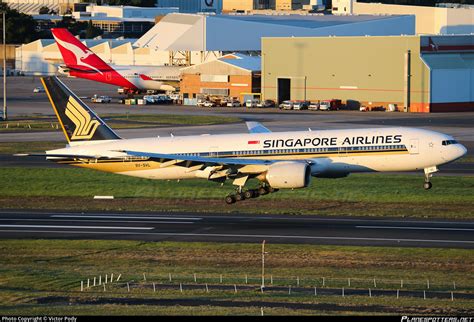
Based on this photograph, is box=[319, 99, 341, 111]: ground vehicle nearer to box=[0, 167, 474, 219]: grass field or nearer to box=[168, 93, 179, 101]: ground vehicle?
box=[168, 93, 179, 101]: ground vehicle

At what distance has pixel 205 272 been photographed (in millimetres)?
46969

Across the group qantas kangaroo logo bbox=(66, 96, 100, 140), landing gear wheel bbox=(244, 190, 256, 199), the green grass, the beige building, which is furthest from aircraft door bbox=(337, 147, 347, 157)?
the beige building

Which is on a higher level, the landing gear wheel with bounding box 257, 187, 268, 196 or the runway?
the landing gear wheel with bounding box 257, 187, 268, 196

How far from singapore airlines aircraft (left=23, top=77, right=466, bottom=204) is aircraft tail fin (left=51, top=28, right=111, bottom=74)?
94.7 m

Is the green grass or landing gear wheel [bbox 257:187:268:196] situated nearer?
landing gear wheel [bbox 257:187:268:196]

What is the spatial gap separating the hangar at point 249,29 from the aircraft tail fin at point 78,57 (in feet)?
65.8

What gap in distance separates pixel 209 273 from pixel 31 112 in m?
106

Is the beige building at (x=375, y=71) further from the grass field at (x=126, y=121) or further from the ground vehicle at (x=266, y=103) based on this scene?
the grass field at (x=126, y=121)

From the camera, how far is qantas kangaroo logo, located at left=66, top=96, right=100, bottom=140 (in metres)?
68.5

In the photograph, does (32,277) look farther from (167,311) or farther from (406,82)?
(406,82)

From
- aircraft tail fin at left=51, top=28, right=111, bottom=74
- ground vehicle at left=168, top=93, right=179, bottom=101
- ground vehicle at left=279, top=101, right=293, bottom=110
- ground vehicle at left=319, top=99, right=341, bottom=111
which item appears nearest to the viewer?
ground vehicle at left=319, top=99, right=341, bottom=111

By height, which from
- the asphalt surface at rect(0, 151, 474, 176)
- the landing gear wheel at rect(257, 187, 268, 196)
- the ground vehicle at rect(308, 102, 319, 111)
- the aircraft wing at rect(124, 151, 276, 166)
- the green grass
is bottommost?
the ground vehicle at rect(308, 102, 319, 111)

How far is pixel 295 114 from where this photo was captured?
142m

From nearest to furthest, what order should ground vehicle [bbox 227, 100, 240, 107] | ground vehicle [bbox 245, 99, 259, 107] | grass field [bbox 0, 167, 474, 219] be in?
1. grass field [bbox 0, 167, 474, 219]
2. ground vehicle [bbox 245, 99, 259, 107]
3. ground vehicle [bbox 227, 100, 240, 107]
